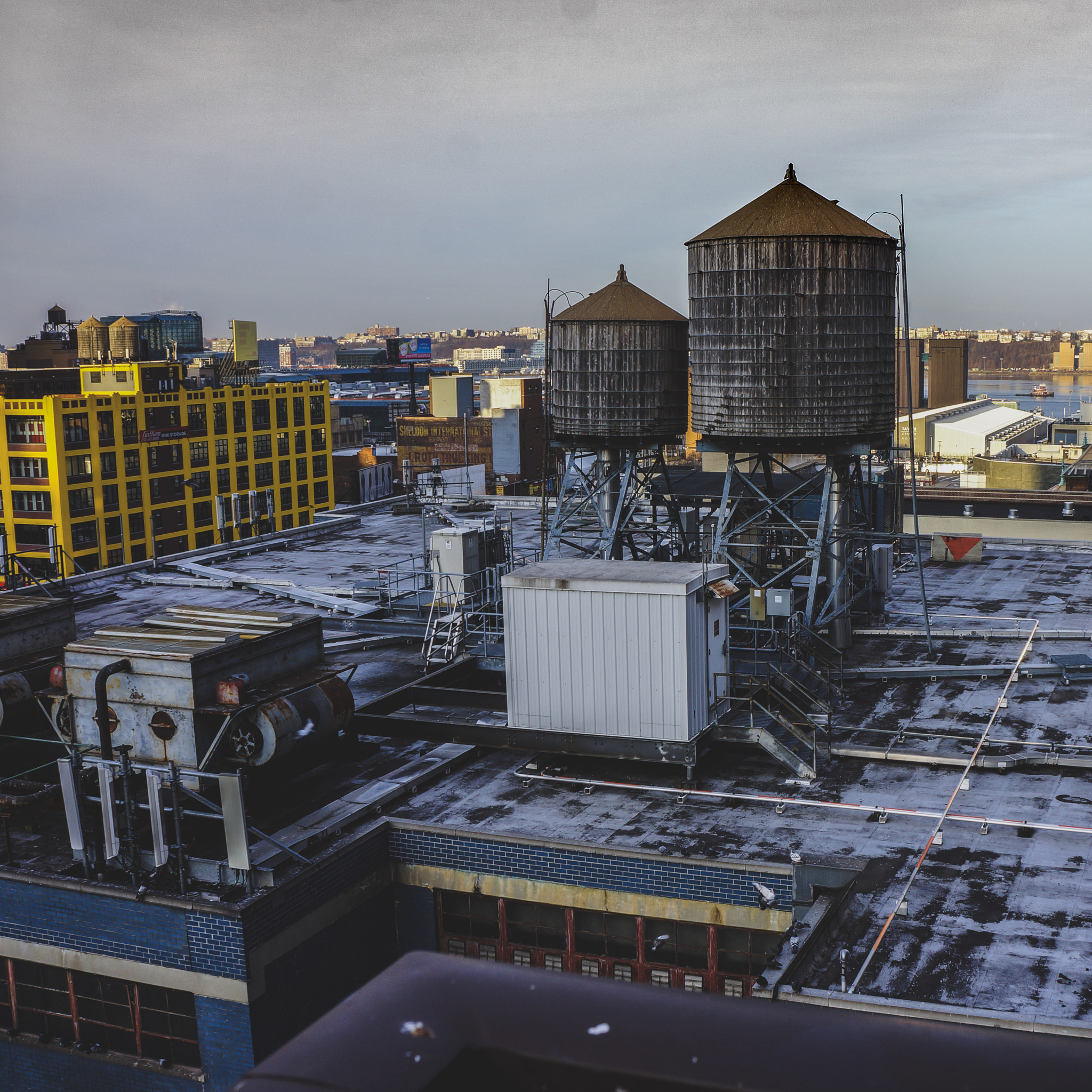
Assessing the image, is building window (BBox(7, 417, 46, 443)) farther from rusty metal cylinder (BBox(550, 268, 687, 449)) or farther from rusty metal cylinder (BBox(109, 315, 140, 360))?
rusty metal cylinder (BBox(550, 268, 687, 449))

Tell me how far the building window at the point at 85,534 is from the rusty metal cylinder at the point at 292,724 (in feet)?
227

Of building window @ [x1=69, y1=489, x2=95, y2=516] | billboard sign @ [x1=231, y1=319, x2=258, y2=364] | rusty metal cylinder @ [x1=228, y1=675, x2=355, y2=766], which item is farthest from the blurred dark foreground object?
billboard sign @ [x1=231, y1=319, x2=258, y2=364]

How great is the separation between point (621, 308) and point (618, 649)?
16.7 m

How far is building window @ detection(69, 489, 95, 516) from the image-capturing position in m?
84.6

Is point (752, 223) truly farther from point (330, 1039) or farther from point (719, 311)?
point (330, 1039)

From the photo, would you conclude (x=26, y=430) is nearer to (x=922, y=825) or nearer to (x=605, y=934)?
(x=605, y=934)

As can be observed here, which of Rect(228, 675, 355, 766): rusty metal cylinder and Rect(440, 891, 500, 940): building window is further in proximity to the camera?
Rect(228, 675, 355, 766): rusty metal cylinder

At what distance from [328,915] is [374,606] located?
718 inches

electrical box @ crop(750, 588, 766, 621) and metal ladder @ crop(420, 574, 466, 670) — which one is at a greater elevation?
electrical box @ crop(750, 588, 766, 621)

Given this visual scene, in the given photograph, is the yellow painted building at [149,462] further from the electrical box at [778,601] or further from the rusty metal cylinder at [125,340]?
the electrical box at [778,601]

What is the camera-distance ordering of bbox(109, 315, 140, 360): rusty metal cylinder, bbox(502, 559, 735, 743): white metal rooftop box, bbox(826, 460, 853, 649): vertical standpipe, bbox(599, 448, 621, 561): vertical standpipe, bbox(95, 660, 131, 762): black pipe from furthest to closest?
bbox(109, 315, 140, 360): rusty metal cylinder, bbox(599, 448, 621, 561): vertical standpipe, bbox(826, 460, 853, 649): vertical standpipe, bbox(502, 559, 735, 743): white metal rooftop box, bbox(95, 660, 131, 762): black pipe

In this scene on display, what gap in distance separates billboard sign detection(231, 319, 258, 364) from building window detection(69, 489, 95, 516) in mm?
33016

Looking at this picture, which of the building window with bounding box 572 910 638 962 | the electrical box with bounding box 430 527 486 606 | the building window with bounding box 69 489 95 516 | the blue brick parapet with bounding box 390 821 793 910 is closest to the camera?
the blue brick parapet with bounding box 390 821 793 910

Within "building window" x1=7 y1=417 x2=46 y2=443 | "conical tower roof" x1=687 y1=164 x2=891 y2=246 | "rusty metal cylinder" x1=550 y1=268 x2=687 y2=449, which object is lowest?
"building window" x1=7 y1=417 x2=46 y2=443
